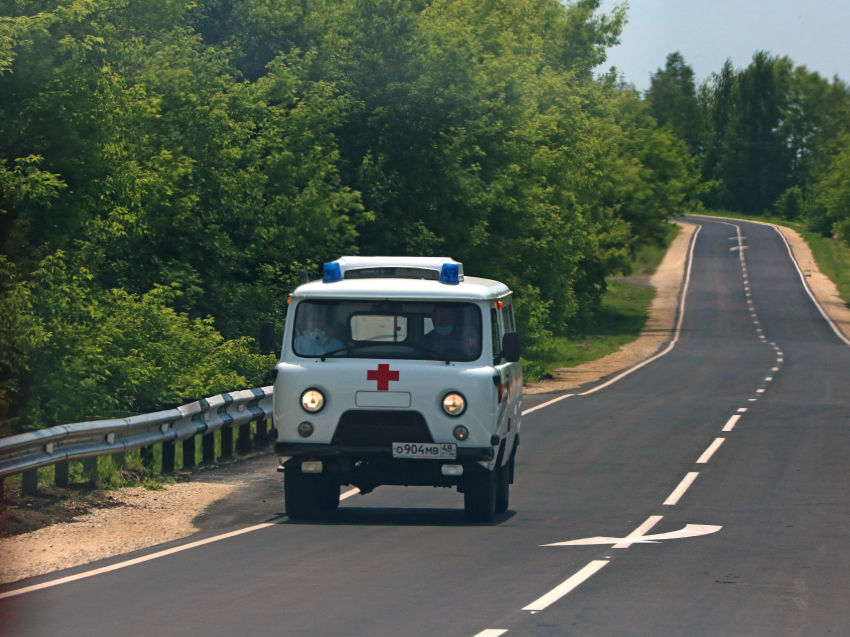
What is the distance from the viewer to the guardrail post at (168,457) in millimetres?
15423

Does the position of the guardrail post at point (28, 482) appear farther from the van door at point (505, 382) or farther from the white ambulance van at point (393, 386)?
the van door at point (505, 382)

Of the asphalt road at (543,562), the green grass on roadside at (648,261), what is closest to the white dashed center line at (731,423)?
the asphalt road at (543,562)

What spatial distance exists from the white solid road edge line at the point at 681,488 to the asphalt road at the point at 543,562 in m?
0.10

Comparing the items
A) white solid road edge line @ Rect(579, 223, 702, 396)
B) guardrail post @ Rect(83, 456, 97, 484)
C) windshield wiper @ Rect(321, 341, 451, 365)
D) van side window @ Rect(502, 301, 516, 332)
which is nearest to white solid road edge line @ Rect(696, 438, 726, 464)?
van side window @ Rect(502, 301, 516, 332)

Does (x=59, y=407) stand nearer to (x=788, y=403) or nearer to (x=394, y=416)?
(x=394, y=416)

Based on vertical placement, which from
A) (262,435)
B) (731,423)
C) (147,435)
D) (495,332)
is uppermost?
(495,332)

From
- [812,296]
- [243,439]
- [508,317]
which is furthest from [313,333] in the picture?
[812,296]

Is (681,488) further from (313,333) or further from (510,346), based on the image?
(313,333)

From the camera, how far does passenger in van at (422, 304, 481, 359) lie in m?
11.7

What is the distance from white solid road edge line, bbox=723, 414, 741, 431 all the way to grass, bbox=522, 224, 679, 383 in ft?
37.9

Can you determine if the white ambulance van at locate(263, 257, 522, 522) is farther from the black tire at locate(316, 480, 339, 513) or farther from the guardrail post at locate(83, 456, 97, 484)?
the guardrail post at locate(83, 456, 97, 484)

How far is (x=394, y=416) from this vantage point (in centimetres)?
1151

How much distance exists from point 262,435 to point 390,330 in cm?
797

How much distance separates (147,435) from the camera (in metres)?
14.6
